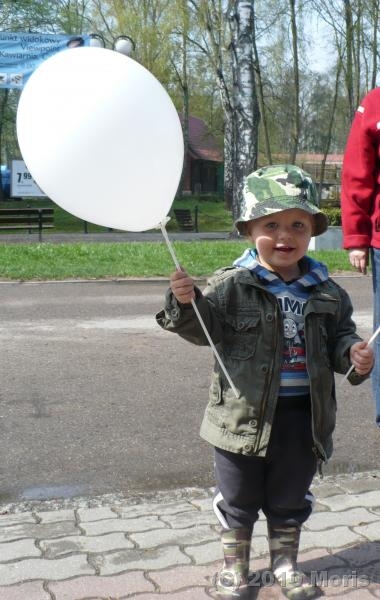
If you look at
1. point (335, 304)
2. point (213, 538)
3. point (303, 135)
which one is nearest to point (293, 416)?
point (335, 304)

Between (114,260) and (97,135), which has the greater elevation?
(97,135)

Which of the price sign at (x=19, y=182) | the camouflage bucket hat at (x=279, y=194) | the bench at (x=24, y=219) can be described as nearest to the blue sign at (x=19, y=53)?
the bench at (x=24, y=219)

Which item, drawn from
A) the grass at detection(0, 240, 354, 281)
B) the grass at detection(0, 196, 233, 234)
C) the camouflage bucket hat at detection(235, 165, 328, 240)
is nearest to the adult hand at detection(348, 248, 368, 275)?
the camouflage bucket hat at detection(235, 165, 328, 240)

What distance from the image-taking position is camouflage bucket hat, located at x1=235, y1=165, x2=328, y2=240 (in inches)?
97.4

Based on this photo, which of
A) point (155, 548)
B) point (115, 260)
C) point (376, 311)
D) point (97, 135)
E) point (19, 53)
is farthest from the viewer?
point (19, 53)

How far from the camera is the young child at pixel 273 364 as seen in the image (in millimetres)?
2463

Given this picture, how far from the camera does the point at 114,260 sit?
12555mm

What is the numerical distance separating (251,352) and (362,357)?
0.35 metres

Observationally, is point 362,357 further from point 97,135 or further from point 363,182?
point 363,182

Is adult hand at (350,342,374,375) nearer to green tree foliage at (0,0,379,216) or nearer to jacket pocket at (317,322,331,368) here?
jacket pocket at (317,322,331,368)

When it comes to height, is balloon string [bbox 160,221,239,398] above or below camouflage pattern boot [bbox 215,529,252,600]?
above

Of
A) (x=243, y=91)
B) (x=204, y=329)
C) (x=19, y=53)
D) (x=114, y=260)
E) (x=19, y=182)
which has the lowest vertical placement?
(x=114, y=260)

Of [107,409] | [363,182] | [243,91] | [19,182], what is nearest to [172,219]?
[19,182]

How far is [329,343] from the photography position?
2.59 meters
